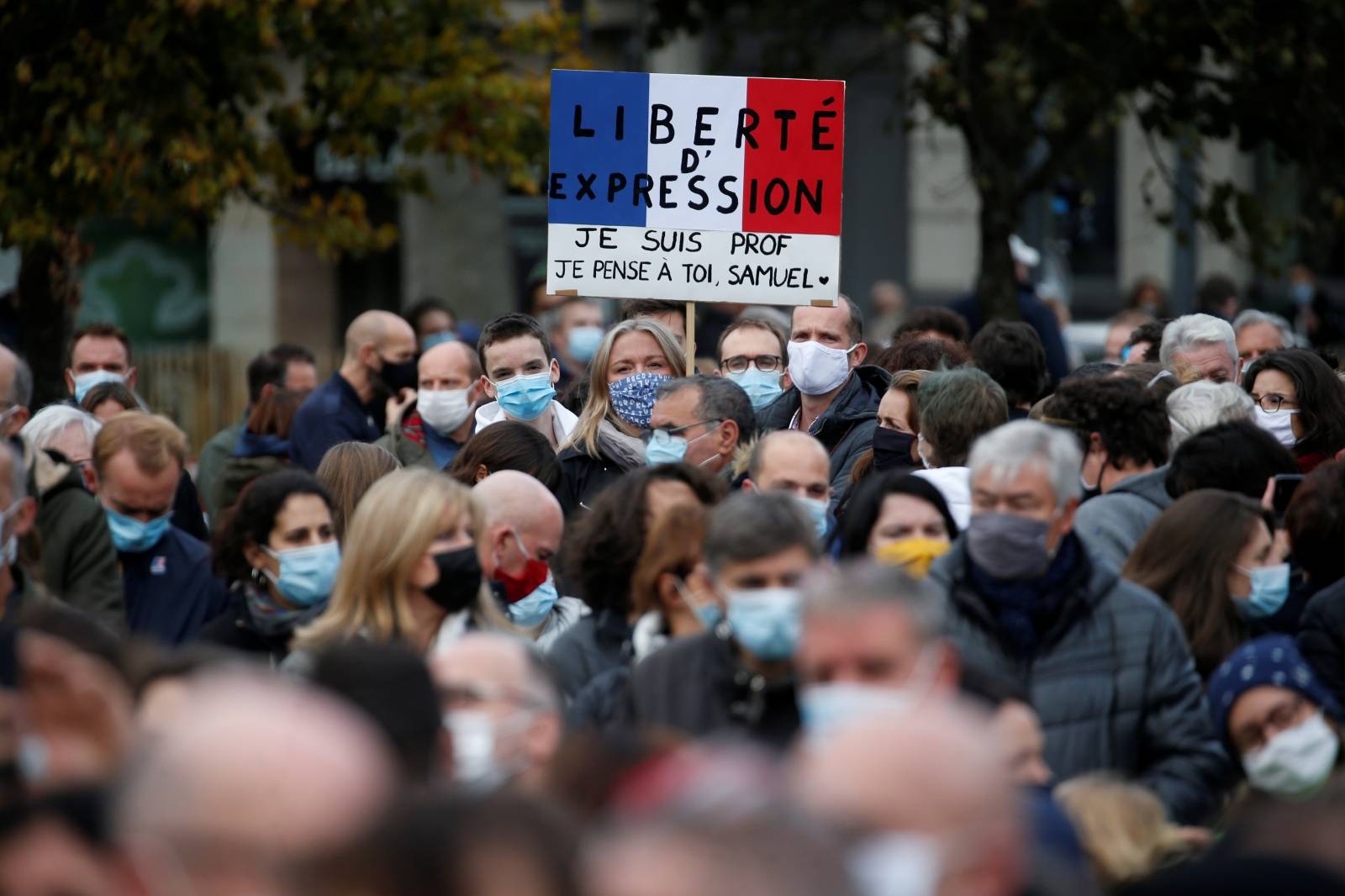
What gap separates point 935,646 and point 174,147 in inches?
359

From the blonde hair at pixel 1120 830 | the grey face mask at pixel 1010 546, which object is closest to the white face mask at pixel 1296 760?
the blonde hair at pixel 1120 830

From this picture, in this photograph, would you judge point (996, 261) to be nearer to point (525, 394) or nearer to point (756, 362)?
point (756, 362)

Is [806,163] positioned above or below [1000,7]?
below

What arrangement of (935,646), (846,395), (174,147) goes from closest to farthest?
1. (935,646)
2. (846,395)
3. (174,147)

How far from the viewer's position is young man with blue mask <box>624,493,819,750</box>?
4.66 meters

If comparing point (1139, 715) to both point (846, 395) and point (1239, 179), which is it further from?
point (1239, 179)

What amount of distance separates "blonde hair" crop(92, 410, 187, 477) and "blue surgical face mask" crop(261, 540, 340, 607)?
1.04m

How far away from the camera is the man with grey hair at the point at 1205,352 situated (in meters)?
8.55

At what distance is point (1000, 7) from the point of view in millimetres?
14352

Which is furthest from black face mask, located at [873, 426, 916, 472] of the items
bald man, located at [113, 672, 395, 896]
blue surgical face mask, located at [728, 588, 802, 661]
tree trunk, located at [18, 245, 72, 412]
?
tree trunk, located at [18, 245, 72, 412]

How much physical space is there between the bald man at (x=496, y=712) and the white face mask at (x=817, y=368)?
13.8ft

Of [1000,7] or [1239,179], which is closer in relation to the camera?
[1000,7]

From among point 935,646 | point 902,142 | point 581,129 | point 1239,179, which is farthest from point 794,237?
point 1239,179

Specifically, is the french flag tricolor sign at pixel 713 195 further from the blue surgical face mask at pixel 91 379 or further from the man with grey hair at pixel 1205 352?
the blue surgical face mask at pixel 91 379
